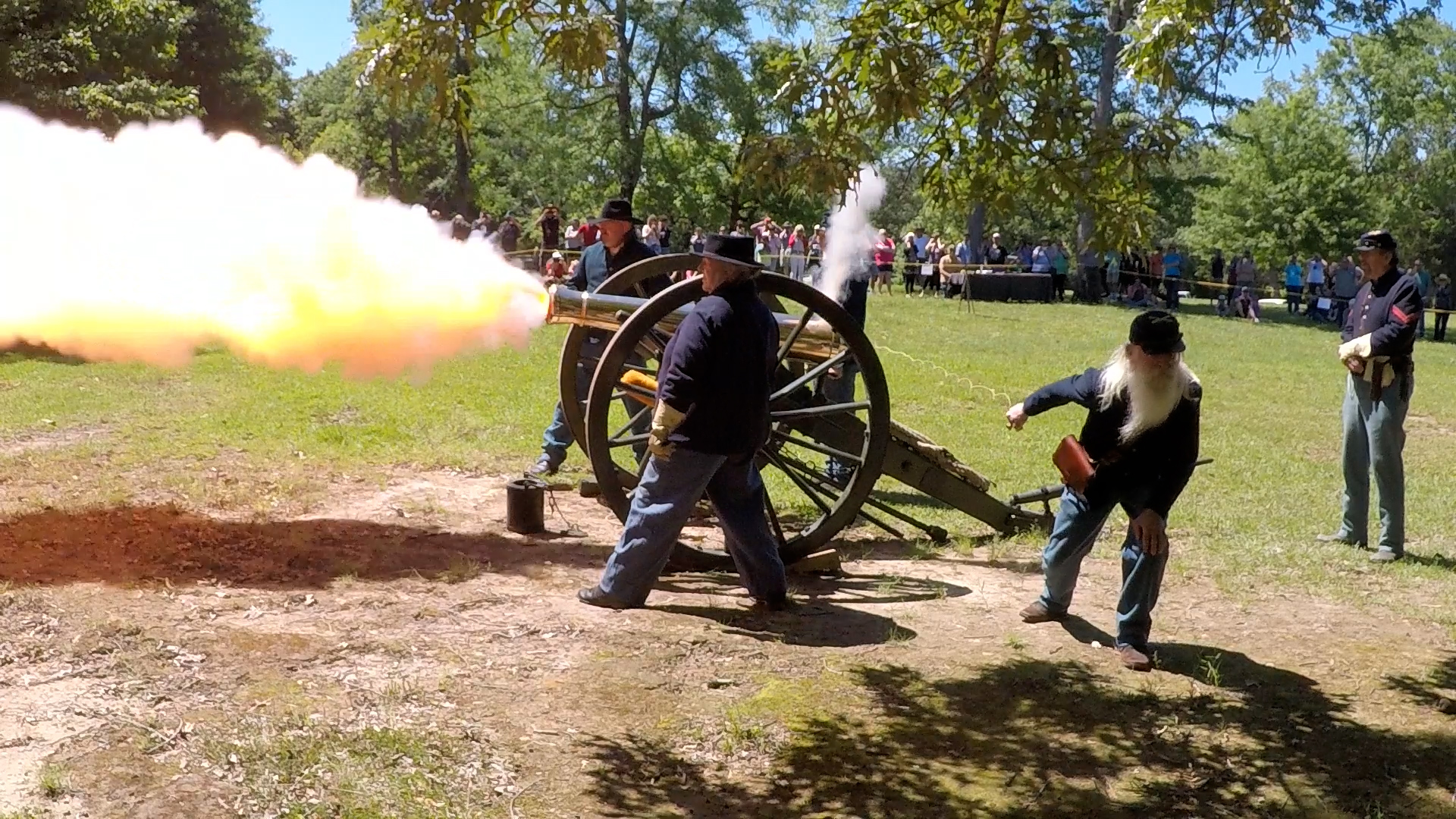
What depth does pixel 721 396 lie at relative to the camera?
5.88 m

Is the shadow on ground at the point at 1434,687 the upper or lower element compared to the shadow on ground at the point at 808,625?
lower

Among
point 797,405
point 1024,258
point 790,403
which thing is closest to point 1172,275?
point 1024,258

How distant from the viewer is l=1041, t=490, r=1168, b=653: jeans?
5730 millimetres

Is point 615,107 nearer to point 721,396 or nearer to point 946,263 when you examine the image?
point 946,263

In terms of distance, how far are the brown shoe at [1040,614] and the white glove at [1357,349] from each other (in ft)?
8.42

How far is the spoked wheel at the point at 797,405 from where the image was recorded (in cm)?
628

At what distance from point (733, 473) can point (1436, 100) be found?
58.6 metres

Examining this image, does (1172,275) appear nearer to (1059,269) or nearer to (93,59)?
(1059,269)

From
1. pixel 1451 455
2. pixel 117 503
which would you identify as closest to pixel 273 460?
pixel 117 503

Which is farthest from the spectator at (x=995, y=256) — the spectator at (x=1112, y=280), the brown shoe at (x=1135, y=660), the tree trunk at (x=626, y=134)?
the brown shoe at (x=1135, y=660)

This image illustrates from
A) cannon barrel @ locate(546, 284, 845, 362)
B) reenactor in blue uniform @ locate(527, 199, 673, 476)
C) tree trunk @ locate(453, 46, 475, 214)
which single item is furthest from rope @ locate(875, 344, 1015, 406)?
cannon barrel @ locate(546, 284, 845, 362)

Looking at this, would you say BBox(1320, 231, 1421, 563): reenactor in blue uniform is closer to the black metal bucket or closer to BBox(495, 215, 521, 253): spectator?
the black metal bucket

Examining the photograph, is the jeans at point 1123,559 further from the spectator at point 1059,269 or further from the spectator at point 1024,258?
the spectator at point 1024,258

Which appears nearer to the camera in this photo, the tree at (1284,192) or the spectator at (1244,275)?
the spectator at (1244,275)
